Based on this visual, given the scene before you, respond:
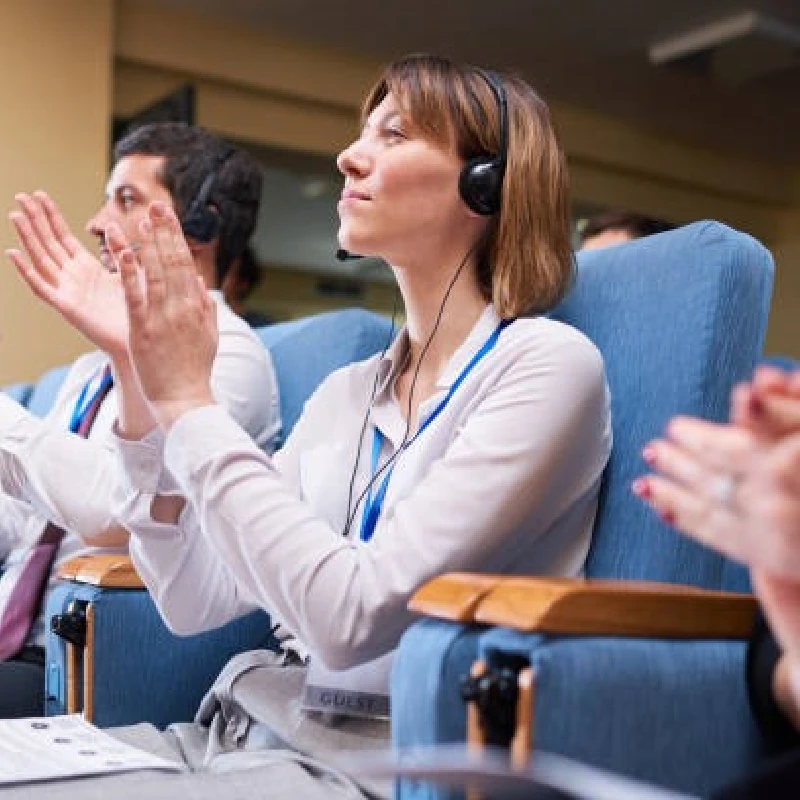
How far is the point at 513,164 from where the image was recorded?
125 centimetres

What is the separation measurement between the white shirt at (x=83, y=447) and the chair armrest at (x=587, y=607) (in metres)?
0.67

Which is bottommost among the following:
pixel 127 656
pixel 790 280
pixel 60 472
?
pixel 127 656

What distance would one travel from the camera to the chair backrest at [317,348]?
176 cm

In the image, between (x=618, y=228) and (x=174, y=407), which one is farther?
(x=618, y=228)

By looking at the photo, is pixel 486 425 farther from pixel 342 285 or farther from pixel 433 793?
pixel 342 285

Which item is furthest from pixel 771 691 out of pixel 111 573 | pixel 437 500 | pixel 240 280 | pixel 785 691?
pixel 240 280

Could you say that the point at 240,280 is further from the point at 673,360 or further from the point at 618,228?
the point at 673,360

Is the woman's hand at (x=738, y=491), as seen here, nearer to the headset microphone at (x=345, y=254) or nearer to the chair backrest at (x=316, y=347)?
the headset microphone at (x=345, y=254)

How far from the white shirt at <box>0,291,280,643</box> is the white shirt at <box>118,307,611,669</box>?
0.45 m

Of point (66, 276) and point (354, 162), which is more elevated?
point (354, 162)

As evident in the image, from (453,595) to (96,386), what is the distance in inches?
43.1

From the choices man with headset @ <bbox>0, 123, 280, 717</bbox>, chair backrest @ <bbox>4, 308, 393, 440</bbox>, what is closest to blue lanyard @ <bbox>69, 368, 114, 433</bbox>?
man with headset @ <bbox>0, 123, 280, 717</bbox>

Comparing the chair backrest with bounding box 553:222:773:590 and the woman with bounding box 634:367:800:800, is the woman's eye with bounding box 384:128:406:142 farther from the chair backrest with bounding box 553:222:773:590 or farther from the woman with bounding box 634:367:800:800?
the woman with bounding box 634:367:800:800

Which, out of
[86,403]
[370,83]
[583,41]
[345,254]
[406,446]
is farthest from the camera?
[370,83]
